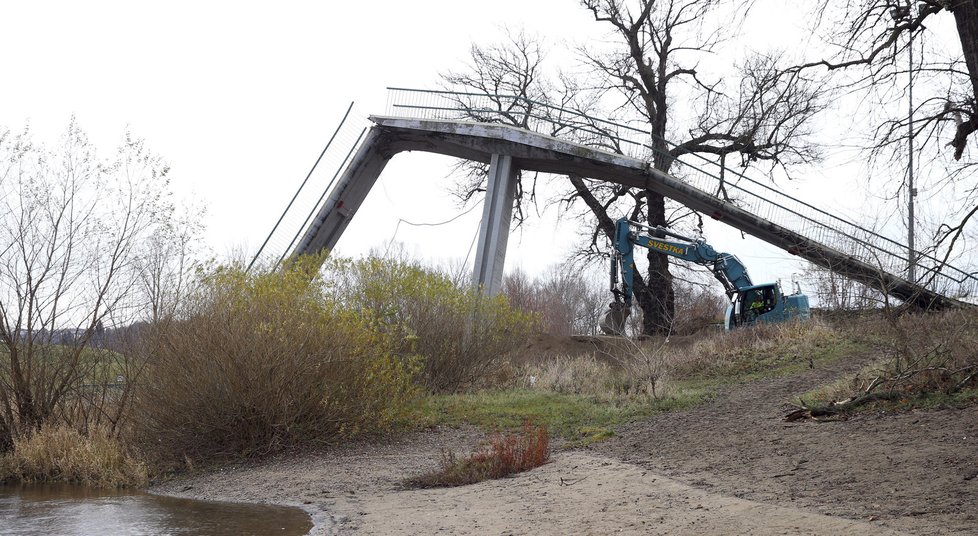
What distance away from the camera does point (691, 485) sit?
884 cm

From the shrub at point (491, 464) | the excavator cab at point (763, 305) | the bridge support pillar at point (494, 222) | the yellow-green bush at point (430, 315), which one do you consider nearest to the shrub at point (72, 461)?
the shrub at point (491, 464)

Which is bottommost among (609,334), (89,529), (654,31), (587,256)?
(89,529)

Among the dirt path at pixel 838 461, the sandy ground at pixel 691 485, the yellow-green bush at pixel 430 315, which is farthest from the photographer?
the yellow-green bush at pixel 430 315

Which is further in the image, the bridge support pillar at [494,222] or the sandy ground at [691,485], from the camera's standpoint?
the bridge support pillar at [494,222]

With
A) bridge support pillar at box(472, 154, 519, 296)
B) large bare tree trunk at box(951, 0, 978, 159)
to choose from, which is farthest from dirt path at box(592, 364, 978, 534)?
bridge support pillar at box(472, 154, 519, 296)

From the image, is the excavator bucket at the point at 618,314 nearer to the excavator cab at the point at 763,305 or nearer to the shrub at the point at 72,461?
the excavator cab at the point at 763,305

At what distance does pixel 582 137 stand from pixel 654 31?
9116 mm

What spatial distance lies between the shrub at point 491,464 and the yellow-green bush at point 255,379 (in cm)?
350

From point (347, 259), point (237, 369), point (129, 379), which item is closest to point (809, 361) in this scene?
point (347, 259)

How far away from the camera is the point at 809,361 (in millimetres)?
19203

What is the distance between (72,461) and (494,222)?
15.3 meters

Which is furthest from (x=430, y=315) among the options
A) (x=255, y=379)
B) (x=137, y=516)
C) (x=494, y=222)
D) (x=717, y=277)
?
(x=717, y=277)

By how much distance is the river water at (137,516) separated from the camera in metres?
9.72

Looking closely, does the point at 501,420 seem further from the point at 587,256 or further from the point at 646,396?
the point at 587,256
